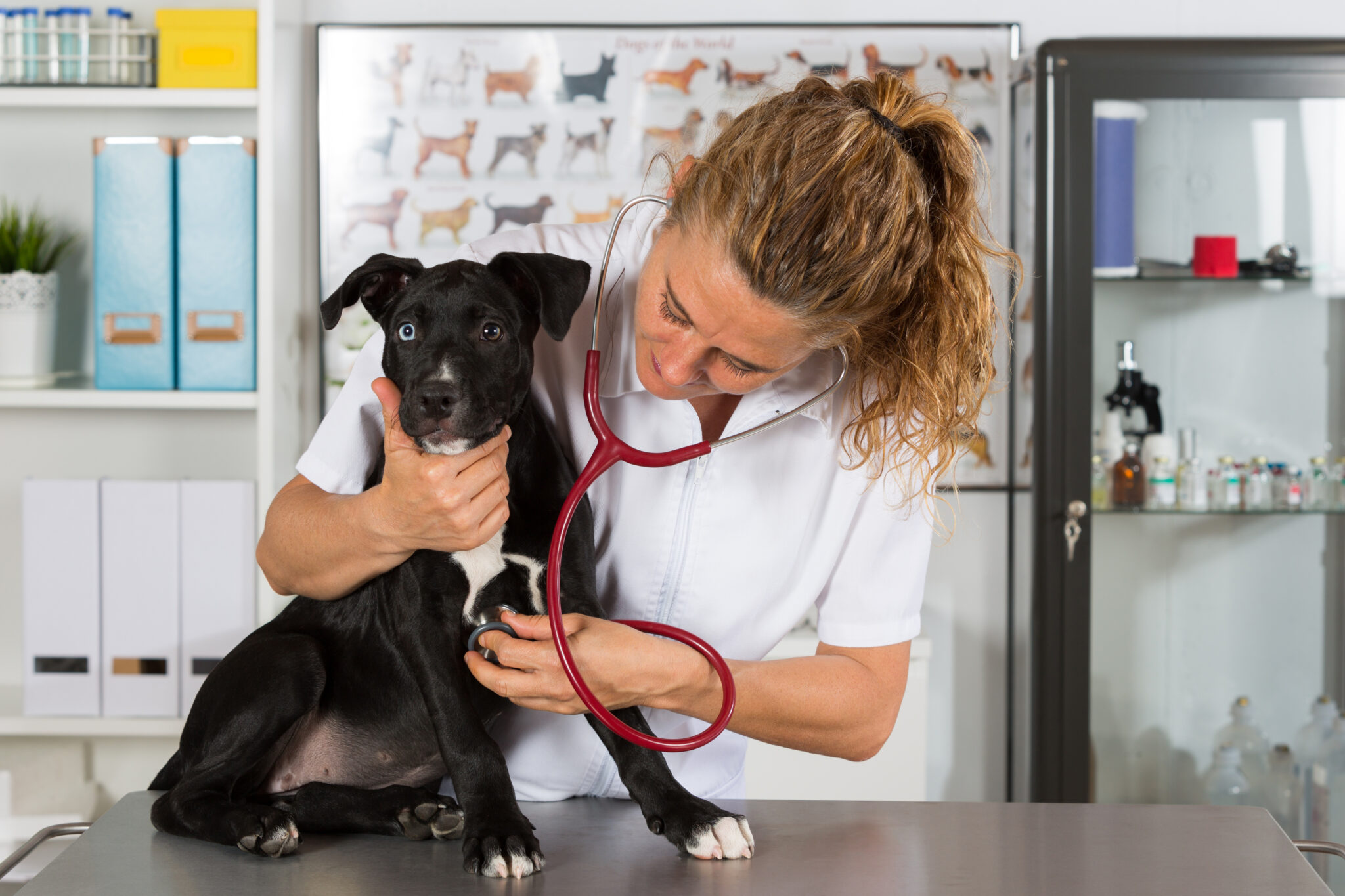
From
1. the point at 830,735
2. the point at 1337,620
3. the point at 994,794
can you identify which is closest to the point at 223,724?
the point at 830,735

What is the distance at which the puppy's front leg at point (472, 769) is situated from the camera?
89cm

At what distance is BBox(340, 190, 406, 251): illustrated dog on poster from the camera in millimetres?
2549

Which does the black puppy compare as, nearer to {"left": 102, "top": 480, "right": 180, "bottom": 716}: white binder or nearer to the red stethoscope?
the red stethoscope

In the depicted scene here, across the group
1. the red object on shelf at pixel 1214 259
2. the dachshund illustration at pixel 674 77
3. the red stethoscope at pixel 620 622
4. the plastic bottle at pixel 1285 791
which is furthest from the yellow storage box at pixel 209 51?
the plastic bottle at pixel 1285 791

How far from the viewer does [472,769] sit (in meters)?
0.97

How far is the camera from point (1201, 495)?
252 cm

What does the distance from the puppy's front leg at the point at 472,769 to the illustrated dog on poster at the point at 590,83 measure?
181 cm

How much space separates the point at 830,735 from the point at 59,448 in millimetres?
2168

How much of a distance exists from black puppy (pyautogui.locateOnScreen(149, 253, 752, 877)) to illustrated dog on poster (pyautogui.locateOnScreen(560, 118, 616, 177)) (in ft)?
5.08

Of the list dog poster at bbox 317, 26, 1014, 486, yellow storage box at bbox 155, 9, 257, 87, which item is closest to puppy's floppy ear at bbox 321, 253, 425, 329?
yellow storage box at bbox 155, 9, 257, 87

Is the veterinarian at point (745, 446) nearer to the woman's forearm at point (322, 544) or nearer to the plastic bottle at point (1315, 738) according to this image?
the woman's forearm at point (322, 544)

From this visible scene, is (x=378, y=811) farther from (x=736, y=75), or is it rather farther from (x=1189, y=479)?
(x=1189, y=479)

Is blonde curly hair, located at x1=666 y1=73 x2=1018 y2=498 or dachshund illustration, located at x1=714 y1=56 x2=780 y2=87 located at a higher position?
dachshund illustration, located at x1=714 y1=56 x2=780 y2=87

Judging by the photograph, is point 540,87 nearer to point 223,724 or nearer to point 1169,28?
point 1169,28
